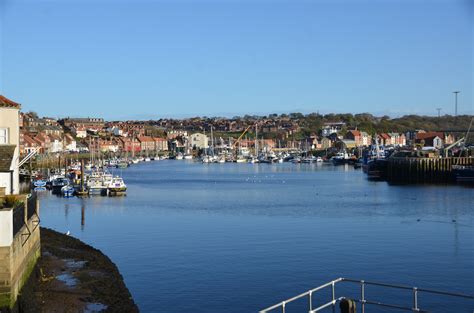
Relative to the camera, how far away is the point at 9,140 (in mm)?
22203

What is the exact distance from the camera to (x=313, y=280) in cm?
2452

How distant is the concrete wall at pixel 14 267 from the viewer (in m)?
15.8

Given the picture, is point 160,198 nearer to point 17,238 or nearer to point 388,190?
point 388,190

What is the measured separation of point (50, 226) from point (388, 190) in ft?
132

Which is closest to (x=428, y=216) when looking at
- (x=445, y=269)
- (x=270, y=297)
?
(x=445, y=269)

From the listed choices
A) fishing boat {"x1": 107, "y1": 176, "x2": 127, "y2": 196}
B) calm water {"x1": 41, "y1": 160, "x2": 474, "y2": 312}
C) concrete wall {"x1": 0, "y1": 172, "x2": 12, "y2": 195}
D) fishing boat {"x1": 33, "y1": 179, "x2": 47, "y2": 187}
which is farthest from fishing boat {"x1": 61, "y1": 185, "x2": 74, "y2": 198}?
concrete wall {"x1": 0, "y1": 172, "x2": 12, "y2": 195}

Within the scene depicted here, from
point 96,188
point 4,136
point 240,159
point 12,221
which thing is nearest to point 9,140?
point 4,136

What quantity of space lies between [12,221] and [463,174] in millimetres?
71479

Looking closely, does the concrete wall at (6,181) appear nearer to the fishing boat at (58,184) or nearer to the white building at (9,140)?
the white building at (9,140)

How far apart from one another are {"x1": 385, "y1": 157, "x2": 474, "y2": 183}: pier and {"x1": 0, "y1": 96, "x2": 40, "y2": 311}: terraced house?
66.8 m

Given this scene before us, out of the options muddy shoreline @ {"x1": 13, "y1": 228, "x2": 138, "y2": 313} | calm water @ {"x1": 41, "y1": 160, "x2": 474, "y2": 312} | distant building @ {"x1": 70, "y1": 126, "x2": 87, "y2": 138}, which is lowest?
calm water @ {"x1": 41, "y1": 160, "x2": 474, "y2": 312}

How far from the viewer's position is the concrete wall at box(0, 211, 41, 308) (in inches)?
622

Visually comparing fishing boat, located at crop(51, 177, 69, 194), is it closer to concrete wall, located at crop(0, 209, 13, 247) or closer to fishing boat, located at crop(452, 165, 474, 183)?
fishing boat, located at crop(452, 165, 474, 183)

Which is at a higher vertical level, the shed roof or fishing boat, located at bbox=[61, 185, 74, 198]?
the shed roof
